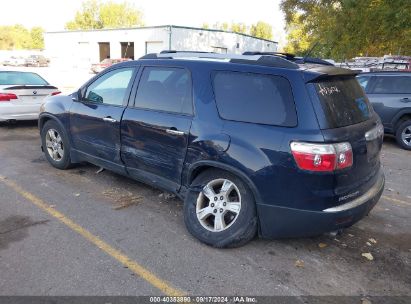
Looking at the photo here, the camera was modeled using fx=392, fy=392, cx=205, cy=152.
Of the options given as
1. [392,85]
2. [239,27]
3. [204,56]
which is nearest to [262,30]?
[239,27]

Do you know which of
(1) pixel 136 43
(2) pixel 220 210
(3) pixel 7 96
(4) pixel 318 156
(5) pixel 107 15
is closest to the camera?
(4) pixel 318 156

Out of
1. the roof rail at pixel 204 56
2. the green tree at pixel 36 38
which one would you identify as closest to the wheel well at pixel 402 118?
the roof rail at pixel 204 56

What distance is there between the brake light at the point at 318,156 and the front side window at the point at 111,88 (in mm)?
2355

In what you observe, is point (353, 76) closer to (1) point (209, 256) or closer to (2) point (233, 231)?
(2) point (233, 231)

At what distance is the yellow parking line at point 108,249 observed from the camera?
3.12 metres

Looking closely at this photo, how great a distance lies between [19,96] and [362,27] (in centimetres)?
1539

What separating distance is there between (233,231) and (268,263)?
1.38 ft

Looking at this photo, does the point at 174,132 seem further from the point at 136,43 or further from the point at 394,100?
the point at 136,43

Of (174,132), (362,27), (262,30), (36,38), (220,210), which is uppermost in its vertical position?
(262,30)

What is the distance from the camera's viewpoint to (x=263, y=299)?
3.00 meters

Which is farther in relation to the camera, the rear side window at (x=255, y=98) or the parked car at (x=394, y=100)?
the parked car at (x=394, y=100)

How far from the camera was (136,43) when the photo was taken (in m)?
39.7

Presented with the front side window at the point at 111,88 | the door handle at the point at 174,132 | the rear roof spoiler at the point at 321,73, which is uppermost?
the rear roof spoiler at the point at 321,73

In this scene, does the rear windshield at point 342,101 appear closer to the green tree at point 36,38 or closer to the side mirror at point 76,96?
the side mirror at point 76,96
